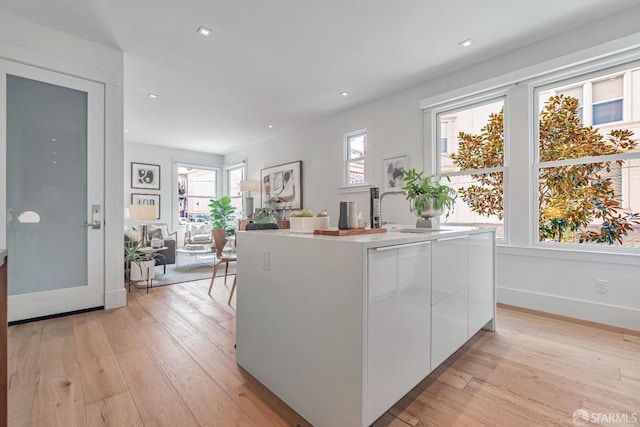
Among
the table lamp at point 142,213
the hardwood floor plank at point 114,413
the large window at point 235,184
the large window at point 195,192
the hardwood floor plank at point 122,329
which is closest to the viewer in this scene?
the hardwood floor plank at point 114,413

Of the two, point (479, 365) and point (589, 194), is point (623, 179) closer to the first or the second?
point (589, 194)

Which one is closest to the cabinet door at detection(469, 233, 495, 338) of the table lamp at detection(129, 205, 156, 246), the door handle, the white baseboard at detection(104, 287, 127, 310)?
the white baseboard at detection(104, 287, 127, 310)

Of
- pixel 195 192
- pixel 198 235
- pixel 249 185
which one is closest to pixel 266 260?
pixel 249 185

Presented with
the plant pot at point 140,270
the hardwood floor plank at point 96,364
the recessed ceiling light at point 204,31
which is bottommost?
the hardwood floor plank at point 96,364

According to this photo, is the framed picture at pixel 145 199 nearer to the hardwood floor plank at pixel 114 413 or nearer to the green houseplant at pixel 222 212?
the green houseplant at pixel 222 212

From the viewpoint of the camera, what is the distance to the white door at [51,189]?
2562mm

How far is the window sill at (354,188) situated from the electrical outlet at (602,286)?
2.71 metres

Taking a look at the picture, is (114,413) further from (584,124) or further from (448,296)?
(584,124)

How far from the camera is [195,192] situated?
7.95m

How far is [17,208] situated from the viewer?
8.48 feet

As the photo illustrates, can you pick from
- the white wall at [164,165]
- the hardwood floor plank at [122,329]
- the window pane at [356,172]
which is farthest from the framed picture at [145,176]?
the window pane at [356,172]

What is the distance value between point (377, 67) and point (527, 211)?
7.44 feet

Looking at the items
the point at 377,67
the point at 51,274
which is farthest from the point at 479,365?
the point at 51,274

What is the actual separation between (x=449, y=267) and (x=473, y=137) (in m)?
2.37
